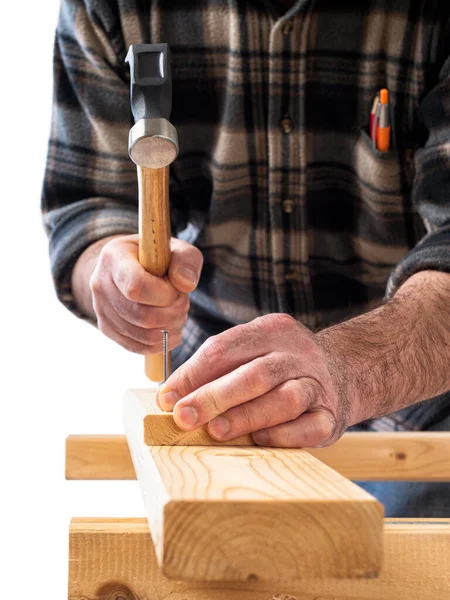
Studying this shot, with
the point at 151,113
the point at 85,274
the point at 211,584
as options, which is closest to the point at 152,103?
the point at 151,113

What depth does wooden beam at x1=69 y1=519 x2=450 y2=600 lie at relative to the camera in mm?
782

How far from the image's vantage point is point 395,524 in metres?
0.87

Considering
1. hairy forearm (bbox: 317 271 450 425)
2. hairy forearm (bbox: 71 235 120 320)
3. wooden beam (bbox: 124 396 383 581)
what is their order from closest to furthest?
1. wooden beam (bbox: 124 396 383 581)
2. hairy forearm (bbox: 317 271 450 425)
3. hairy forearm (bbox: 71 235 120 320)

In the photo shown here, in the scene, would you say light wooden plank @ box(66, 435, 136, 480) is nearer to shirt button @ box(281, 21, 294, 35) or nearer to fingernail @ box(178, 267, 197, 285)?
fingernail @ box(178, 267, 197, 285)

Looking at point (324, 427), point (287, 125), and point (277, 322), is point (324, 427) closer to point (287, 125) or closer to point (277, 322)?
point (277, 322)

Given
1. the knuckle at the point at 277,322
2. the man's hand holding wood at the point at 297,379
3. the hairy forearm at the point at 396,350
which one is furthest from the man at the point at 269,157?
the knuckle at the point at 277,322

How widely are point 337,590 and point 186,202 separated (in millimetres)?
1030

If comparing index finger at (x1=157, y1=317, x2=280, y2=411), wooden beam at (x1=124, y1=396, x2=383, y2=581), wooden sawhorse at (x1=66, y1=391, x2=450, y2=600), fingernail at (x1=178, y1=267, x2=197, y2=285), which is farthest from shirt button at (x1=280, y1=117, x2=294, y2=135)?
wooden beam at (x1=124, y1=396, x2=383, y2=581)

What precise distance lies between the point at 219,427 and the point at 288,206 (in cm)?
82

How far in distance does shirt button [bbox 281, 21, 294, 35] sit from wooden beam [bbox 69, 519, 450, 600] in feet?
3.23

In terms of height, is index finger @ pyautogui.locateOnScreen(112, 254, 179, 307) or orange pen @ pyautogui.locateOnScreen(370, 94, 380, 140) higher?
orange pen @ pyautogui.locateOnScreen(370, 94, 380, 140)

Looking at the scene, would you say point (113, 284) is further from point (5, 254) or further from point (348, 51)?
point (5, 254)

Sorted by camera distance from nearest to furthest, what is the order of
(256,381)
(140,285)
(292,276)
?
1. (256,381)
2. (140,285)
3. (292,276)

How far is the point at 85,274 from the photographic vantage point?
1.53 meters
